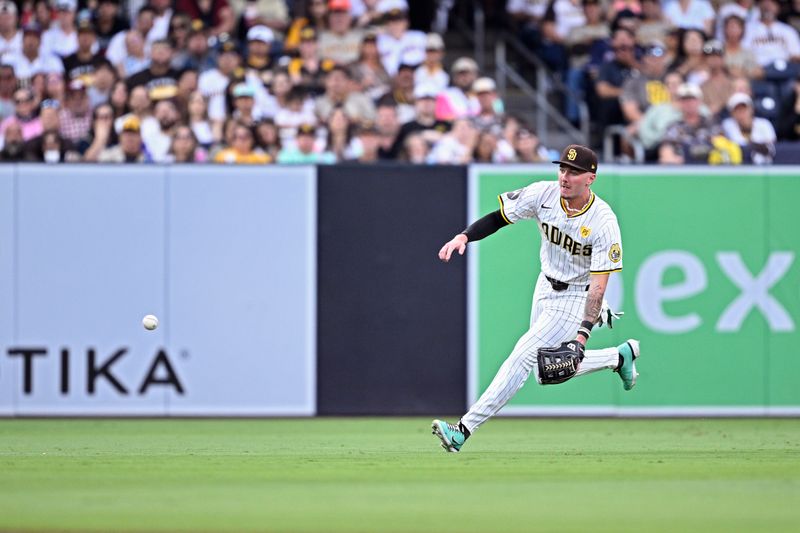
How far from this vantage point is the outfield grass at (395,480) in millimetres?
6926

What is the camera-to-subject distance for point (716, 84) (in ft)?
57.9

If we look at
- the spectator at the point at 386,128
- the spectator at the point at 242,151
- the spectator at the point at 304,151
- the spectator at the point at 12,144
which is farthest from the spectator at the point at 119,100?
the spectator at the point at 386,128

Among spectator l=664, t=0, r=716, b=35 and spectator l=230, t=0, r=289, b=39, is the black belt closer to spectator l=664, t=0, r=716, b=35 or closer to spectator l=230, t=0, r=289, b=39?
spectator l=230, t=0, r=289, b=39

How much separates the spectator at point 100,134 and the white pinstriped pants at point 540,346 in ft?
21.5

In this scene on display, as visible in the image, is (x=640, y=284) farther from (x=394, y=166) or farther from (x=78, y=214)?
(x=78, y=214)

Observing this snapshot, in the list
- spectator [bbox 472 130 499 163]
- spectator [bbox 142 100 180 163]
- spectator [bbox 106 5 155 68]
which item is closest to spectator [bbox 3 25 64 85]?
spectator [bbox 106 5 155 68]

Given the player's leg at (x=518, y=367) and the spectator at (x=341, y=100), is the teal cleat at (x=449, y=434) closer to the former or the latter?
the player's leg at (x=518, y=367)

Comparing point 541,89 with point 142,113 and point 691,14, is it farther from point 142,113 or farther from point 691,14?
point 142,113

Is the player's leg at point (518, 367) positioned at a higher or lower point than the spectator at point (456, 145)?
lower

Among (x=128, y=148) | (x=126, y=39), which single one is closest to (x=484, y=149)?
(x=128, y=148)

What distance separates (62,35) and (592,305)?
9.65 m

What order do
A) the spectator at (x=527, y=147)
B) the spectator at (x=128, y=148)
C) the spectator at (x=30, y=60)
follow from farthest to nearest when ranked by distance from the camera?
the spectator at (x=30, y=60)
the spectator at (x=527, y=147)
the spectator at (x=128, y=148)

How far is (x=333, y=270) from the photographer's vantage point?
48.8 ft

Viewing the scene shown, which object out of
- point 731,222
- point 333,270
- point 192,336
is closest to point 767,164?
point 731,222
